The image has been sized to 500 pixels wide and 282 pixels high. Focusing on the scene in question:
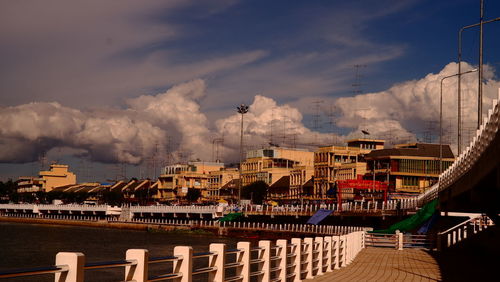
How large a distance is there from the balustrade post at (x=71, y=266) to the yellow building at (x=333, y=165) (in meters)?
145

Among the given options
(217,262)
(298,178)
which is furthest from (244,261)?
(298,178)

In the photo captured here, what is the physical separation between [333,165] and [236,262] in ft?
478

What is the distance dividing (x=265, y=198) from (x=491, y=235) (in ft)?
474

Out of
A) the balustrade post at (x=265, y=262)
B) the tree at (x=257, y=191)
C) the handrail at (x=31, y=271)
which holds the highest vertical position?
the tree at (x=257, y=191)

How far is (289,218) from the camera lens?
11725 cm

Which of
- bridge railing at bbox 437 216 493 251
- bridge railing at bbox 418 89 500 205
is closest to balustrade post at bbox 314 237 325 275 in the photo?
bridge railing at bbox 418 89 500 205

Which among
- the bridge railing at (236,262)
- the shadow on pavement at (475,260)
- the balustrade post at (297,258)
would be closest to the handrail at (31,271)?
the bridge railing at (236,262)

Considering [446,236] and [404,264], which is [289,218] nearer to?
[446,236]

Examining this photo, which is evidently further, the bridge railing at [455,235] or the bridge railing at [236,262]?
the bridge railing at [455,235]

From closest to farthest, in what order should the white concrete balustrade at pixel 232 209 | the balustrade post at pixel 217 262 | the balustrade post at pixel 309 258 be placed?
the balustrade post at pixel 217 262 < the balustrade post at pixel 309 258 < the white concrete balustrade at pixel 232 209

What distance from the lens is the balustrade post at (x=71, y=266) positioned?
8156 millimetres

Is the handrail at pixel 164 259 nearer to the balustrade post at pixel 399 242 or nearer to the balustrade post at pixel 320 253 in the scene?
the balustrade post at pixel 320 253

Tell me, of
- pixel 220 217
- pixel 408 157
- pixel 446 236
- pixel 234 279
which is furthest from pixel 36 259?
pixel 408 157

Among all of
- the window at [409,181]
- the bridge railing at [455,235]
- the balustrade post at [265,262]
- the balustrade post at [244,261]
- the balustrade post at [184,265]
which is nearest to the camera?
the balustrade post at [184,265]
